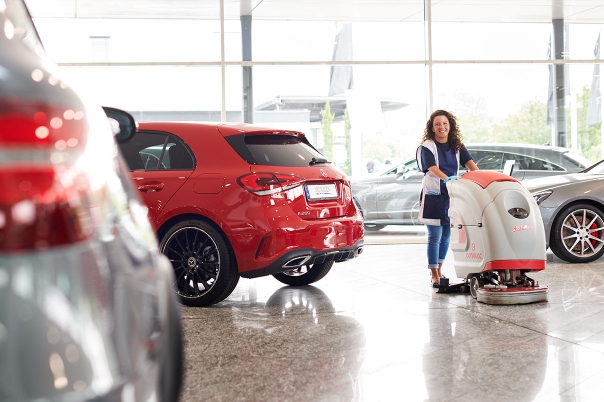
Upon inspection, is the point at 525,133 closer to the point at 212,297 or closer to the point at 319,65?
the point at 319,65

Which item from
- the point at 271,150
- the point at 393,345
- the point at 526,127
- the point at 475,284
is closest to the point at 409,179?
the point at 526,127

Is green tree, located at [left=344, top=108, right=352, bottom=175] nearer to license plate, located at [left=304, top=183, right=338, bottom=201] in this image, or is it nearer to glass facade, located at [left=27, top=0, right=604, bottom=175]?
glass facade, located at [left=27, top=0, right=604, bottom=175]

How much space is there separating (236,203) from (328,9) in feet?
26.6

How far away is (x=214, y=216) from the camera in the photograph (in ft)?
18.9

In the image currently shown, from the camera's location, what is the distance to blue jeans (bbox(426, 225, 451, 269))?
6.79m

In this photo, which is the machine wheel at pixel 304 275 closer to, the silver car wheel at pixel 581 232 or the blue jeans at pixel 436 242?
the blue jeans at pixel 436 242

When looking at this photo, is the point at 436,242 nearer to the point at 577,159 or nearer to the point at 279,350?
the point at 279,350

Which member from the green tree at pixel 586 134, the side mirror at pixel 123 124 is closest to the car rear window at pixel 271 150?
the side mirror at pixel 123 124

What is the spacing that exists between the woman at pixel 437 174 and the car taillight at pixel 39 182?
18.0 feet

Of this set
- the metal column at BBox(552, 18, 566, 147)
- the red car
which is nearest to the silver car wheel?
the red car

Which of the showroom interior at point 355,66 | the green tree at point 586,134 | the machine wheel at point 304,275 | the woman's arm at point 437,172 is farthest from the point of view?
the green tree at point 586,134

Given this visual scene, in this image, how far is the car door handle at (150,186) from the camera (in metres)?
5.99

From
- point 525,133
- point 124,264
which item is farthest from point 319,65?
point 124,264

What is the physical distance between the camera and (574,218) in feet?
27.4
